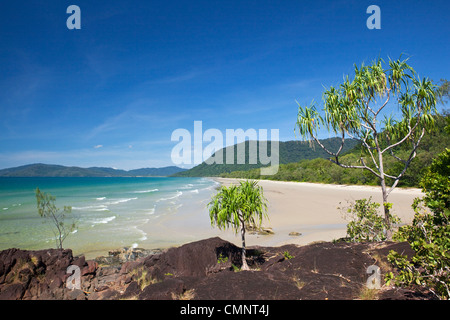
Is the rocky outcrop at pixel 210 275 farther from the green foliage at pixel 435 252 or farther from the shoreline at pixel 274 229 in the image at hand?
the shoreline at pixel 274 229

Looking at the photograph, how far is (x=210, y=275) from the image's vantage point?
7195mm

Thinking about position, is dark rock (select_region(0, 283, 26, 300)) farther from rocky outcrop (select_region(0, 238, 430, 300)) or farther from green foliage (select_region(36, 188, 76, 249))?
green foliage (select_region(36, 188, 76, 249))

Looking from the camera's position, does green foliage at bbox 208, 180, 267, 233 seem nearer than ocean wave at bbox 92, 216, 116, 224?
Yes

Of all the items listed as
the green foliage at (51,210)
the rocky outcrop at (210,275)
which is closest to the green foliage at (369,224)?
the rocky outcrop at (210,275)

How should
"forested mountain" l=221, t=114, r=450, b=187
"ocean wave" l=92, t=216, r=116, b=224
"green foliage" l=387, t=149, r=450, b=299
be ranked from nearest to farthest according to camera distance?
"green foliage" l=387, t=149, r=450, b=299
"ocean wave" l=92, t=216, r=116, b=224
"forested mountain" l=221, t=114, r=450, b=187

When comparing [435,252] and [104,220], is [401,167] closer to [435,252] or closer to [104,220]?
[435,252]

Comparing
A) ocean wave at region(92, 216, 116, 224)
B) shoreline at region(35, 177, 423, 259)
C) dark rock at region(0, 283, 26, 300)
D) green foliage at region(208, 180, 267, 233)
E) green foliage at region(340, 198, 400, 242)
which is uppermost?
green foliage at region(208, 180, 267, 233)

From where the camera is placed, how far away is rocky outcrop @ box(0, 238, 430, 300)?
5.45m

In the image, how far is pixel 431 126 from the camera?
8.20 meters

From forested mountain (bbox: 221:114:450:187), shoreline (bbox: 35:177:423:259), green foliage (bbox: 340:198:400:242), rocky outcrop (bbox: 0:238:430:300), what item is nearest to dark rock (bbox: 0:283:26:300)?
rocky outcrop (bbox: 0:238:430:300)

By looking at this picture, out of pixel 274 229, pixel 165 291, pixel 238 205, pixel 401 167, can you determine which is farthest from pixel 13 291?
pixel 401 167
